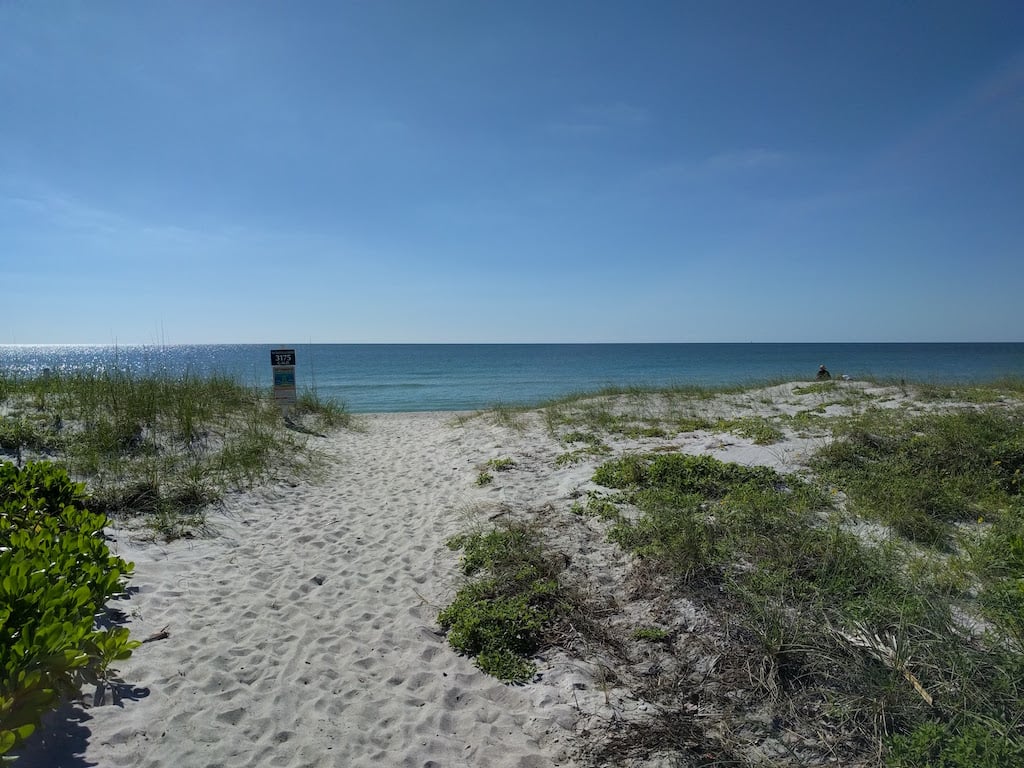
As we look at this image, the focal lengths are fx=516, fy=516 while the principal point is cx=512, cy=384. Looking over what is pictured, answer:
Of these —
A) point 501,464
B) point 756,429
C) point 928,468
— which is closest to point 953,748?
point 928,468

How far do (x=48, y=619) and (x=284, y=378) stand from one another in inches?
447

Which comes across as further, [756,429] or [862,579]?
[756,429]

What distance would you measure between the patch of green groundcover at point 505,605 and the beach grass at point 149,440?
11.2ft

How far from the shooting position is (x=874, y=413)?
9578 mm

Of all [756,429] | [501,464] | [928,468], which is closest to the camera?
[928,468]

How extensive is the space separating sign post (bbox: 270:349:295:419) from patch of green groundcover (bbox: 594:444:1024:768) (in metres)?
10.0

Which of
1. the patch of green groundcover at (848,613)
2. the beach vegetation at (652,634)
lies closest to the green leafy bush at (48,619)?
the beach vegetation at (652,634)

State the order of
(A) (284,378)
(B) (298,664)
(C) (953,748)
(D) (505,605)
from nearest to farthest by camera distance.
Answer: (C) (953,748), (B) (298,664), (D) (505,605), (A) (284,378)

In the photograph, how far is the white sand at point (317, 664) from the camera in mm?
2938

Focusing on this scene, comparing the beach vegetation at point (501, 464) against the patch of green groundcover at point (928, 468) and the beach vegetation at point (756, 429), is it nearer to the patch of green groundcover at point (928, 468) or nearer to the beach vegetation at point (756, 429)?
the beach vegetation at point (756, 429)

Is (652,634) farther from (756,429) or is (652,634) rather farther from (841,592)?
(756,429)

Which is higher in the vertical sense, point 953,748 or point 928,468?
point 928,468

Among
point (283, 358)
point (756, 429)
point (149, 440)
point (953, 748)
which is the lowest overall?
point (953, 748)

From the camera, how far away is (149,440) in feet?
27.0
